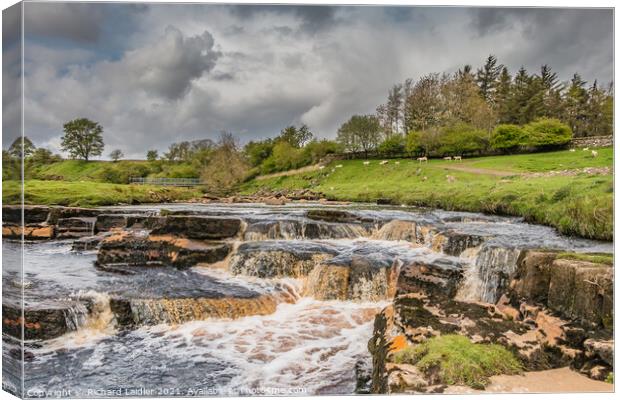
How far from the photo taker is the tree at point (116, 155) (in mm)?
5292

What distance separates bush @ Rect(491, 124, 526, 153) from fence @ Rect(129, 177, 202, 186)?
173 inches

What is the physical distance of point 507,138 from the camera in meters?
5.62

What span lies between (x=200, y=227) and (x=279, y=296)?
2010 millimetres

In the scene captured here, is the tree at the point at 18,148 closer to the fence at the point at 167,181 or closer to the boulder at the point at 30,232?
the boulder at the point at 30,232

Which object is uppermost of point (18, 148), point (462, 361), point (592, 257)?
point (18, 148)

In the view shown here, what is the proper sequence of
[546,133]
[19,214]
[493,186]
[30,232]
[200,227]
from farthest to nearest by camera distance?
[200,227]
[493,186]
[546,133]
[30,232]
[19,214]

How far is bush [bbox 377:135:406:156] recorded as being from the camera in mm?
5859

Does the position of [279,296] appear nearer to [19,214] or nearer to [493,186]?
[19,214]

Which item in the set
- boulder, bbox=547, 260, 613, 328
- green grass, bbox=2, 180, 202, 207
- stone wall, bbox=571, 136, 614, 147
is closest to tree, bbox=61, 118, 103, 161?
green grass, bbox=2, 180, 202, 207

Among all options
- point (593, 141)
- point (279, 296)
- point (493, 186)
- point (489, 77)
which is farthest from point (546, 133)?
point (279, 296)

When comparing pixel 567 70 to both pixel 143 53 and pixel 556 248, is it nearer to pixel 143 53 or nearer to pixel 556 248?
pixel 556 248

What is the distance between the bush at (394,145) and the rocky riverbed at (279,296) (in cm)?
91

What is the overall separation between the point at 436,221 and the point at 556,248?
5.61ft

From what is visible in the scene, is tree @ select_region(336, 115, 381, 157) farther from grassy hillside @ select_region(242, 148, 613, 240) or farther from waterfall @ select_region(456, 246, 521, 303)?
waterfall @ select_region(456, 246, 521, 303)
